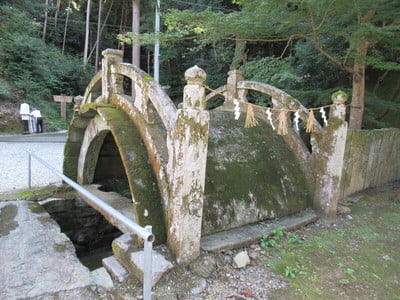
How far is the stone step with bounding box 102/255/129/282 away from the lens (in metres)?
2.76

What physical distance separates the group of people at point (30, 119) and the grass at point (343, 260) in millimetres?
13240

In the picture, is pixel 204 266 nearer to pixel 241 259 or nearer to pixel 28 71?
pixel 241 259

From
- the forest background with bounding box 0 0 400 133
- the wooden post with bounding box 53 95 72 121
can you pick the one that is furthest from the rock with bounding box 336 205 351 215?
the wooden post with bounding box 53 95 72 121

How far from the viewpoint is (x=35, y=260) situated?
10.4 ft

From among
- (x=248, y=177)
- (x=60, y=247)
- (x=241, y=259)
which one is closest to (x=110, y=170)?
(x=60, y=247)

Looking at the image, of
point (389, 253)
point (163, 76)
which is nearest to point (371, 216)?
point (389, 253)

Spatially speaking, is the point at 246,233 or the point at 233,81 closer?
the point at 246,233

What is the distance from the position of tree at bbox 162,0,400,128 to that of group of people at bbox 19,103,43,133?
989cm

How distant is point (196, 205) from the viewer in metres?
2.88

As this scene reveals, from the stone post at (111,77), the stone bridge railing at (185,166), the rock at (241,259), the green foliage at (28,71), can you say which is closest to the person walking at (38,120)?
the green foliage at (28,71)

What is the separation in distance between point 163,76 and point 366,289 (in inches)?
752

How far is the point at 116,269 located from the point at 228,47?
12957 mm

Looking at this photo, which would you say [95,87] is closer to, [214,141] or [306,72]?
[214,141]

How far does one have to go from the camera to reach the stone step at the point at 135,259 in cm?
266
